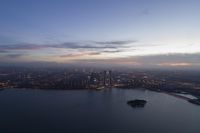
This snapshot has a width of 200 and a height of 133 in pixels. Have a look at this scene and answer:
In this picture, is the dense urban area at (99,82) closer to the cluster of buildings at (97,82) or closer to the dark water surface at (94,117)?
the cluster of buildings at (97,82)

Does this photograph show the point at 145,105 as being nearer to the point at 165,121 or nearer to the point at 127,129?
the point at 165,121

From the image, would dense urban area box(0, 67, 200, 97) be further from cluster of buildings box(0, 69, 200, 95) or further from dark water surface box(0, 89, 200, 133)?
dark water surface box(0, 89, 200, 133)

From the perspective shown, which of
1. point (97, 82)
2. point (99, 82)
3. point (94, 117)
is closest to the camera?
point (94, 117)

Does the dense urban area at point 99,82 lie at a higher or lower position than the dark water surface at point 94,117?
higher

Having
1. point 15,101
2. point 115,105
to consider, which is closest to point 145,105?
point 115,105

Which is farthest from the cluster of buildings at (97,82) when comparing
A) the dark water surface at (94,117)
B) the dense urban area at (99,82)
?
the dark water surface at (94,117)

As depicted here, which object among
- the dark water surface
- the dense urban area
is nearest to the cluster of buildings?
the dense urban area

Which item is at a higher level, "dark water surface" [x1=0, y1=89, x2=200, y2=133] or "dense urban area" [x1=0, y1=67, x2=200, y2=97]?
"dense urban area" [x1=0, y1=67, x2=200, y2=97]

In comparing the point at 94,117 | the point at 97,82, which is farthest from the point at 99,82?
the point at 94,117

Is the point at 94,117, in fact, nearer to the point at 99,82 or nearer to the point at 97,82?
the point at 97,82
